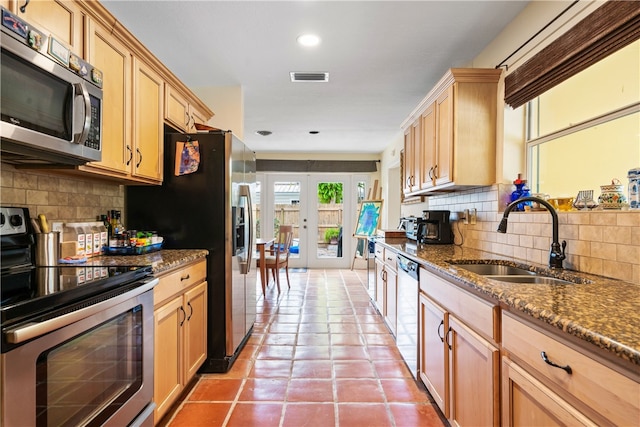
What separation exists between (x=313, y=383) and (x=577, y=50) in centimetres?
244

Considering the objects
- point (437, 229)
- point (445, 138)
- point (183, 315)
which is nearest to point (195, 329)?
point (183, 315)

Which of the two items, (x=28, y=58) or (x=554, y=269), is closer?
(x=28, y=58)

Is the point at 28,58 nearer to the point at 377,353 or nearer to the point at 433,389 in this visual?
the point at 433,389

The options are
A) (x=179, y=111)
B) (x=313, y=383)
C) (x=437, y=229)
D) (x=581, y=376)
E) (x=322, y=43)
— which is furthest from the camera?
(x=437, y=229)

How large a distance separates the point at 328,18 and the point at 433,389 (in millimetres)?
2368

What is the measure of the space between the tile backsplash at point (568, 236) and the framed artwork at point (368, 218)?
3.39 metres

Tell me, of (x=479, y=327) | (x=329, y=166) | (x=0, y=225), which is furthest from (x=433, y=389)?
(x=329, y=166)

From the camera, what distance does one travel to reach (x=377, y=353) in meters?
2.79

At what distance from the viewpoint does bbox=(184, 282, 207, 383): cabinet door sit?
6.97 ft

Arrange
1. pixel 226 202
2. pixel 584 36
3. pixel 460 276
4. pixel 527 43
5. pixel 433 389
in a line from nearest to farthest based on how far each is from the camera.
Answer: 1. pixel 460 276
2. pixel 584 36
3. pixel 433 389
4. pixel 527 43
5. pixel 226 202

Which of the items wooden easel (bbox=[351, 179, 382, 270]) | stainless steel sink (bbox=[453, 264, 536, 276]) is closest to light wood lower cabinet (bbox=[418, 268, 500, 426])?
stainless steel sink (bbox=[453, 264, 536, 276])

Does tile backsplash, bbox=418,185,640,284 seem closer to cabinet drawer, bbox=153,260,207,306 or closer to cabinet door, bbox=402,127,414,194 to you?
cabinet door, bbox=402,127,414,194

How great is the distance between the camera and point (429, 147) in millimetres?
2922

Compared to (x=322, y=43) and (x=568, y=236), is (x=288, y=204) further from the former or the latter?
(x=568, y=236)
